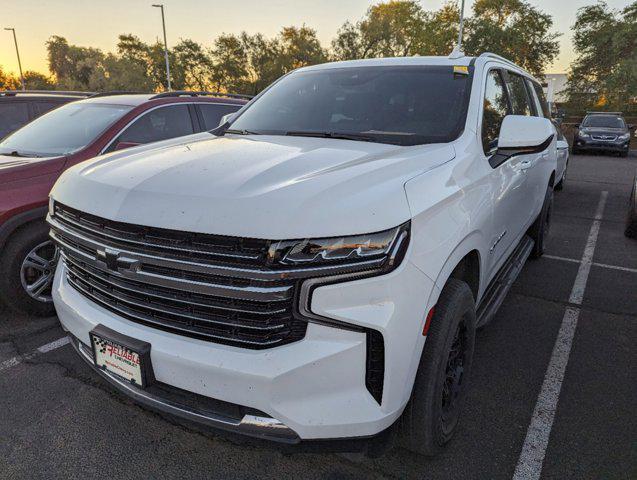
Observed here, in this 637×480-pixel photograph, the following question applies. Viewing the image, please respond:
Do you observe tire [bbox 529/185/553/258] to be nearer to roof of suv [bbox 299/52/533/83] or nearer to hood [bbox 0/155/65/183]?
roof of suv [bbox 299/52/533/83]

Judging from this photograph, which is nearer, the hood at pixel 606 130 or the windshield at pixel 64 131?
the windshield at pixel 64 131

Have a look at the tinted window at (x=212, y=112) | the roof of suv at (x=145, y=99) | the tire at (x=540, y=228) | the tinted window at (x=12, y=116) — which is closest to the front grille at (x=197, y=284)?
the roof of suv at (x=145, y=99)

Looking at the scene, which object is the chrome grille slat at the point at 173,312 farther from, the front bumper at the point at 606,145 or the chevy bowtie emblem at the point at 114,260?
the front bumper at the point at 606,145

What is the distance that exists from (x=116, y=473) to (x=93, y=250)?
41.8 inches

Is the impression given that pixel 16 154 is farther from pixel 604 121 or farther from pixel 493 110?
Answer: pixel 604 121

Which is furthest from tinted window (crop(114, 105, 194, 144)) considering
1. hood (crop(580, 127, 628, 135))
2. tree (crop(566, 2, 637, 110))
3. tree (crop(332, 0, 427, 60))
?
tree (crop(332, 0, 427, 60))

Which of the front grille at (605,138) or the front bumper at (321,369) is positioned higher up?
the front bumper at (321,369)

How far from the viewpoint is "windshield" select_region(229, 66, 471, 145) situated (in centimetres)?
272

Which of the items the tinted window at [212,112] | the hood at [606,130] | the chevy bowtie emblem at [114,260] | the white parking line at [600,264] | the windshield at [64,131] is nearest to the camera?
the chevy bowtie emblem at [114,260]

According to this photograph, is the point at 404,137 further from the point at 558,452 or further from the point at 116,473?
the point at 116,473

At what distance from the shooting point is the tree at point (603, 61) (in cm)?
2916

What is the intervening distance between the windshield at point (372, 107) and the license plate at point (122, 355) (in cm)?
157

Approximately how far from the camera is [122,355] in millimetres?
1928

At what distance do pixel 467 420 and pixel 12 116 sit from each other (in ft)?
21.7
